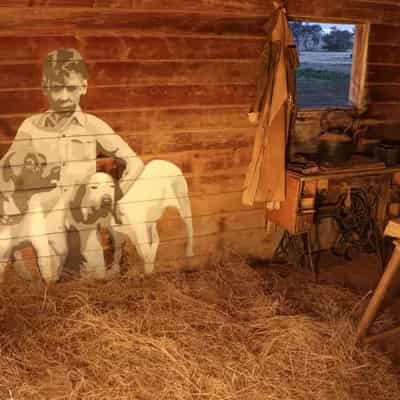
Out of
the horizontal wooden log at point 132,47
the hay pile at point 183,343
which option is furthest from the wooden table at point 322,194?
the horizontal wooden log at point 132,47

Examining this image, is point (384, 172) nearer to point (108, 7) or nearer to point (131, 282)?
point (131, 282)

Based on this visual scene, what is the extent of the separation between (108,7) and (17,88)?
853mm

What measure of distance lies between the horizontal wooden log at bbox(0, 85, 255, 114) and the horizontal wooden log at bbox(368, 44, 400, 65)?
126cm

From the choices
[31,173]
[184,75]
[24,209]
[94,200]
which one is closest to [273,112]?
[184,75]

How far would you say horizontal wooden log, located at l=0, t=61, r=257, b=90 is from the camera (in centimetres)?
333

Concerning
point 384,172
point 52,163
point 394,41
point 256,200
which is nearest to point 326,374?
point 256,200

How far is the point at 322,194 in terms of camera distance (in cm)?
423

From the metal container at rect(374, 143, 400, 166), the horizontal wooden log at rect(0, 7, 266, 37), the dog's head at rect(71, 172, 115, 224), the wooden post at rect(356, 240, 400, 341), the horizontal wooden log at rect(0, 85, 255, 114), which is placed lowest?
the wooden post at rect(356, 240, 400, 341)

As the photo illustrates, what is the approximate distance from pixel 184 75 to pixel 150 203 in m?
1.05

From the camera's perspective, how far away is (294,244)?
452 centimetres

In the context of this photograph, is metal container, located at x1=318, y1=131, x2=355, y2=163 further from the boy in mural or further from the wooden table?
the boy in mural

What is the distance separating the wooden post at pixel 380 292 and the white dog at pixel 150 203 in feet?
5.34

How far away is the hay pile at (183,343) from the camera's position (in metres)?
2.74

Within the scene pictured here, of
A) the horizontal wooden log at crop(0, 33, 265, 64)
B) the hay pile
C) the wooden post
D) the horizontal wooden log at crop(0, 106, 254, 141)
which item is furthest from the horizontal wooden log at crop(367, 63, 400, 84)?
the wooden post
